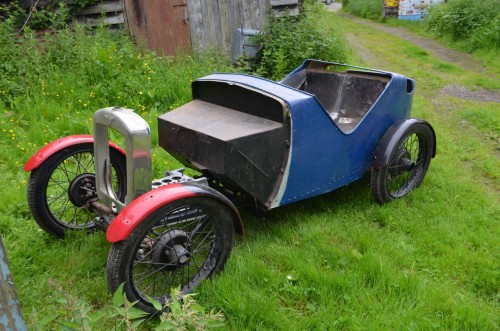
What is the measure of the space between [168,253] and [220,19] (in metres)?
6.32

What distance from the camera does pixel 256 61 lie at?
327 inches

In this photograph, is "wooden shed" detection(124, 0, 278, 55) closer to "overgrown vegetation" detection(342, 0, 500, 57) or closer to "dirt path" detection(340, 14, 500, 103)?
"dirt path" detection(340, 14, 500, 103)

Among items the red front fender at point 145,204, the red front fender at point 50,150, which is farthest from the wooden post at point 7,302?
the red front fender at point 50,150

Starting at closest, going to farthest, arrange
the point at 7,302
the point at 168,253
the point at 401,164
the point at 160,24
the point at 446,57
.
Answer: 1. the point at 7,302
2. the point at 168,253
3. the point at 401,164
4. the point at 160,24
5. the point at 446,57

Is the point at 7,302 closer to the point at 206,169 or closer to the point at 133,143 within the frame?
the point at 133,143

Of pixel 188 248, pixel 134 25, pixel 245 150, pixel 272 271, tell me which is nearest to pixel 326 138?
pixel 245 150

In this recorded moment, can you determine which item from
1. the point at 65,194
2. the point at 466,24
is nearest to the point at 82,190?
the point at 65,194

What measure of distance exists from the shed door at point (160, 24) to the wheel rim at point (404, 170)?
4.93m

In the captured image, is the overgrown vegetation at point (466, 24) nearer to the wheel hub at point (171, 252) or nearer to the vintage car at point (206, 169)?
the vintage car at point (206, 169)

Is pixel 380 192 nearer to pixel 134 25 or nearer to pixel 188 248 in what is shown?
pixel 188 248

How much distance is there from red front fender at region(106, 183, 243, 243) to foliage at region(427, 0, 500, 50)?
10.3m

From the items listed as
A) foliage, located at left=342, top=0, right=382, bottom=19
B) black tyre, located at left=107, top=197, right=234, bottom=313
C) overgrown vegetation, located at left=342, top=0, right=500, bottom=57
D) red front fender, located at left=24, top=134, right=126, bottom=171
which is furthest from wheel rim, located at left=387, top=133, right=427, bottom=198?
foliage, located at left=342, top=0, right=382, bottom=19

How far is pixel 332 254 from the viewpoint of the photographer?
336cm

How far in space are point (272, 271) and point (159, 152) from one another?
229cm
